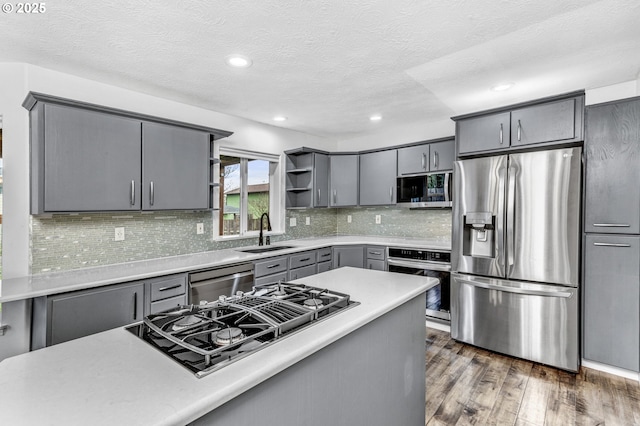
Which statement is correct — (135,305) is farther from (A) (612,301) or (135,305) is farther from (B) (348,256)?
(A) (612,301)

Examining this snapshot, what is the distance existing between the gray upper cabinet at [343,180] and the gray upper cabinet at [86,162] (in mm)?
2623

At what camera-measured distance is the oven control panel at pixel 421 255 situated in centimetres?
346

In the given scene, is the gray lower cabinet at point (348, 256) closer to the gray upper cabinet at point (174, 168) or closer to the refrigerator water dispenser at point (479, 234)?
the refrigerator water dispenser at point (479, 234)

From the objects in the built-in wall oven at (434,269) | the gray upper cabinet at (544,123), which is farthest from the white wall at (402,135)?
A: the built-in wall oven at (434,269)

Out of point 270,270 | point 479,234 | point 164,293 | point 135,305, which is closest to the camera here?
point 135,305

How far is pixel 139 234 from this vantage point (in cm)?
290

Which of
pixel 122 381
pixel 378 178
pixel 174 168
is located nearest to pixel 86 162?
pixel 174 168

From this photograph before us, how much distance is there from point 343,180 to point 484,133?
203 cm

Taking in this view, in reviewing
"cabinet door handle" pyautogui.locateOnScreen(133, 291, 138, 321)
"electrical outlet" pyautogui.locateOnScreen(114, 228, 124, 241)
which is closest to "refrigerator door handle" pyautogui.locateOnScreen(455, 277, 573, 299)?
"cabinet door handle" pyautogui.locateOnScreen(133, 291, 138, 321)

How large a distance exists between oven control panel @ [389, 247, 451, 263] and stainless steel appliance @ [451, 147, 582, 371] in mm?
268

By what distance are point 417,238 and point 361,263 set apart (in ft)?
2.89

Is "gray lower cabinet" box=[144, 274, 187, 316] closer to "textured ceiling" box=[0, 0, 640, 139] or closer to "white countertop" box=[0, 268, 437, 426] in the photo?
"white countertop" box=[0, 268, 437, 426]

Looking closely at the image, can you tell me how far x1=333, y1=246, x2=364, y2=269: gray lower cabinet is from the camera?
410 cm

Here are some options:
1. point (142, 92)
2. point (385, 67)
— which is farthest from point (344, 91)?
point (142, 92)
